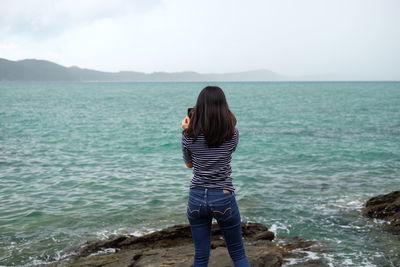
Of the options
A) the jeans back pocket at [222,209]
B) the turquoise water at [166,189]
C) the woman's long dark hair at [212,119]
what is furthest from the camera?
the turquoise water at [166,189]

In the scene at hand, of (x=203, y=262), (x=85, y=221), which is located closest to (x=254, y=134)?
(x=85, y=221)

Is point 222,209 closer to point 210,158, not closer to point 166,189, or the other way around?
point 210,158

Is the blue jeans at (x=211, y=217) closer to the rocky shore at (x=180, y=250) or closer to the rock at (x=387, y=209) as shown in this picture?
the rocky shore at (x=180, y=250)

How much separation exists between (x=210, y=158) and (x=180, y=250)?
3.58 metres

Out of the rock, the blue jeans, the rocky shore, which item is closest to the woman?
the blue jeans

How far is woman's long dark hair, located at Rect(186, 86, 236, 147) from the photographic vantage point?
→ 466cm

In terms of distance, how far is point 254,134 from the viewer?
32.2 metres

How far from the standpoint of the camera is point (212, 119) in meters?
4.65

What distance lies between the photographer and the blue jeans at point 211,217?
479 centimetres

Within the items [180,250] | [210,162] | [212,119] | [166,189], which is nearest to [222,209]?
[210,162]

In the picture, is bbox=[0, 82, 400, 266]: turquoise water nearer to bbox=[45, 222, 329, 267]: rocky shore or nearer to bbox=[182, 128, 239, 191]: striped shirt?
bbox=[45, 222, 329, 267]: rocky shore

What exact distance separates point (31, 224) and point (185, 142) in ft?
28.4

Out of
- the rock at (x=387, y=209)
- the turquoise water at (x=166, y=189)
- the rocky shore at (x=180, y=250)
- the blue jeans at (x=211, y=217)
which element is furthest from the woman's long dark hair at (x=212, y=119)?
the rock at (x=387, y=209)

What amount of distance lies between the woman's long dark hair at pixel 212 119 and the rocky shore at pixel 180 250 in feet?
9.76
